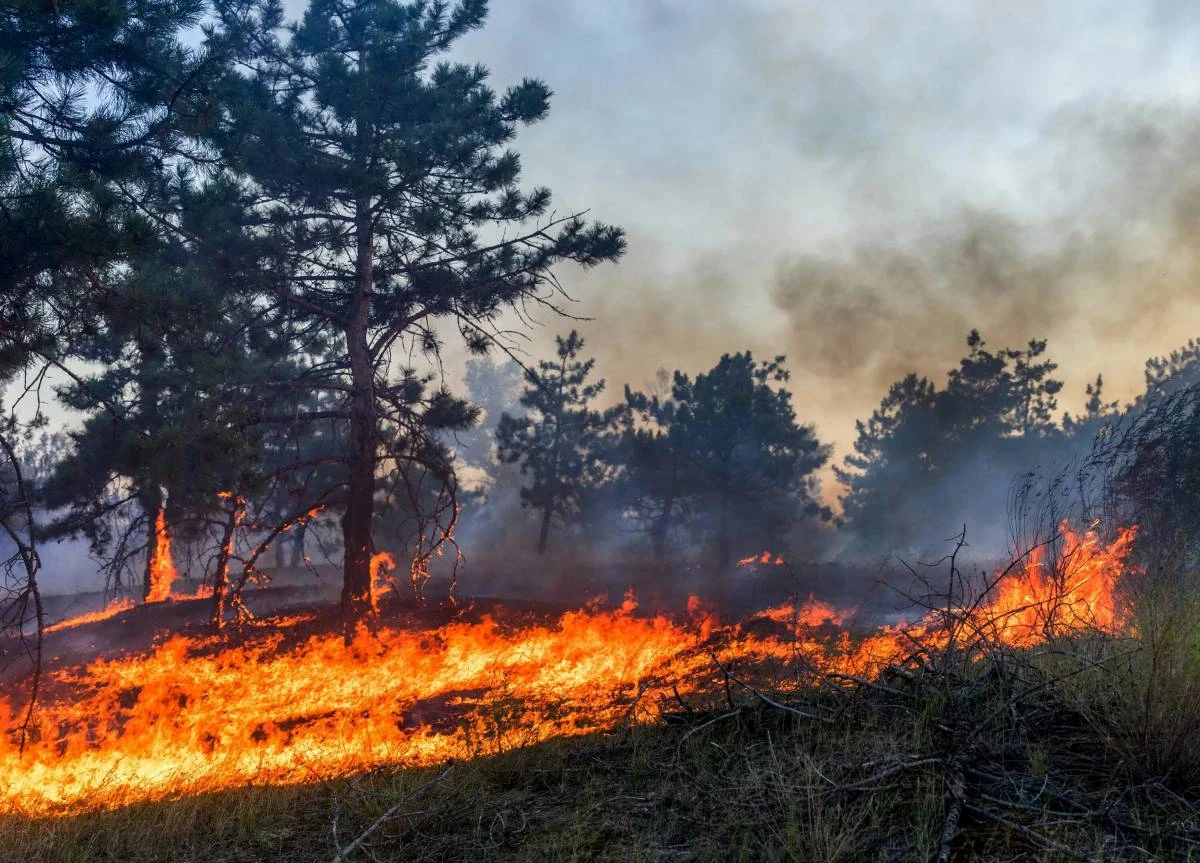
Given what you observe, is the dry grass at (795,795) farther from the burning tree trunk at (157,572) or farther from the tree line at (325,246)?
the burning tree trunk at (157,572)

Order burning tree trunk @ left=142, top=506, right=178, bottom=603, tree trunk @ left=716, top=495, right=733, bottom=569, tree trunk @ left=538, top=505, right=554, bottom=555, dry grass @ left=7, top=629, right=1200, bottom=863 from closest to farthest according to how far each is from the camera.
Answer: dry grass @ left=7, top=629, right=1200, bottom=863
burning tree trunk @ left=142, top=506, right=178, bottom=603
tree trunk @ left=716, top=495, right=733, bottom=569
tree trunk @ left=538, top=505, right=554, bottom=555

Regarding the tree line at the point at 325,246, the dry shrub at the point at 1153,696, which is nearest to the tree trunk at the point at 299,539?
the tree line at the point at 325,246

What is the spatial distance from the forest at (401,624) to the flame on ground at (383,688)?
8cm

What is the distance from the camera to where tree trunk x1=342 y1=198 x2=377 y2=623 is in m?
13.4

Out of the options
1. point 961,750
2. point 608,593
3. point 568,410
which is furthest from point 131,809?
point 568,410

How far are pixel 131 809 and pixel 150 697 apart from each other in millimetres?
6081

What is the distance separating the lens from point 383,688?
10391 mm

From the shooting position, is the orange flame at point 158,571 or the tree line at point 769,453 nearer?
the orange flame at point 158,571

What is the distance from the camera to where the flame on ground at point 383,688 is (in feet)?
19.9

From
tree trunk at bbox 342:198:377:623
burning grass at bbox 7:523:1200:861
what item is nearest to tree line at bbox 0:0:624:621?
tree trunk at bbox 342:198:377:623

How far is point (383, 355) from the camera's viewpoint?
13906mm

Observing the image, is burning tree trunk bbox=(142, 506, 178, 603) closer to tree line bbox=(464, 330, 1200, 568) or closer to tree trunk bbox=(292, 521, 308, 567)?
tree trunk bbox=(292, 521, 308, 567)

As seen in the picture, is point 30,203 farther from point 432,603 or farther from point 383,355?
point 432,603

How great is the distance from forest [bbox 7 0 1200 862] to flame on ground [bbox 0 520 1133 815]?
81 mm
